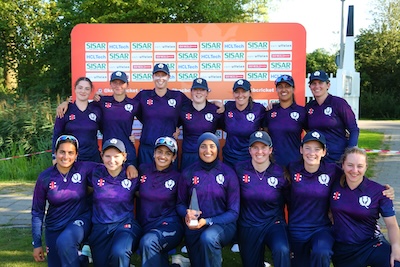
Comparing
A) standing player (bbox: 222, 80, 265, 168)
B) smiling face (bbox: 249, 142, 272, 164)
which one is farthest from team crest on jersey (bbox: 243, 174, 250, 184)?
standing player (bbox: 222, 80, 265, 168)

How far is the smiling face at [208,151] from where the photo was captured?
13.9 ft

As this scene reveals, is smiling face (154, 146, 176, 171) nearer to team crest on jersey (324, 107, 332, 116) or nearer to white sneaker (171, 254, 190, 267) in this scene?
white sneaker (171, 254, 190, 267)

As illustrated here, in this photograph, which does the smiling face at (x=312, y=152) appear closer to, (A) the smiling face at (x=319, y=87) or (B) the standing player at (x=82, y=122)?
(A) the smiling face at (x=319, y=87)

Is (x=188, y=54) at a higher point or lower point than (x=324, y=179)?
higher

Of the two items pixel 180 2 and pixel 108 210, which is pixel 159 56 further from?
pixel 180 2

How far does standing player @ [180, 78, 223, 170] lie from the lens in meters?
5.22

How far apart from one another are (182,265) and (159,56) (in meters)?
2.97

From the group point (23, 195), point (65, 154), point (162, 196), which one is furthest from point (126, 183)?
point (23, 195)

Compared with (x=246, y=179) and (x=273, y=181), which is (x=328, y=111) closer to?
(x=273, y=181)

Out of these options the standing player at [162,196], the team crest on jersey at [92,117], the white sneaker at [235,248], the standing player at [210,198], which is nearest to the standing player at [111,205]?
the standing player at [162,196]

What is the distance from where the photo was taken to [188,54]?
623cm

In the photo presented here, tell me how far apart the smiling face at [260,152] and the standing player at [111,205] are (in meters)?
1.21

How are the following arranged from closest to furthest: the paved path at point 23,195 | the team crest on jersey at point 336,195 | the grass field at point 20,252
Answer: the team crest on jersey at point 336,195, the grass field at point 20,252, the paved path at point 23,195

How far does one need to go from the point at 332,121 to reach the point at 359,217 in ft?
4.49
